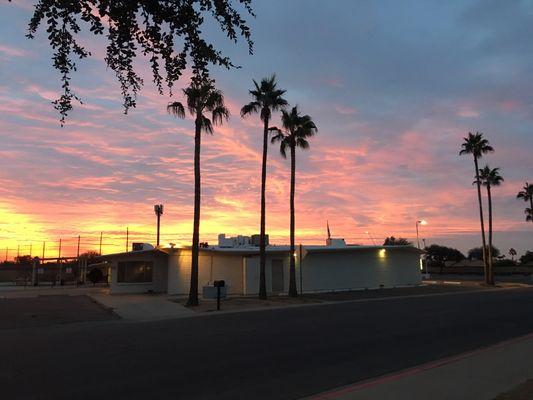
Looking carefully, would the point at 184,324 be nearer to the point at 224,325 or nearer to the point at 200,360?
the point at 224,325

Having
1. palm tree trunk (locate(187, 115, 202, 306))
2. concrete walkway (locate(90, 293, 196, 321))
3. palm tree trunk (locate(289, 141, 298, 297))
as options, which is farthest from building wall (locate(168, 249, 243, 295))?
palm tree trunk (locate(187, 115, 202, 306))

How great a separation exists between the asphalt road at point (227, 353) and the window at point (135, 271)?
1966cm

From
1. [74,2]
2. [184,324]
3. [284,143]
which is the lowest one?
[184,324]

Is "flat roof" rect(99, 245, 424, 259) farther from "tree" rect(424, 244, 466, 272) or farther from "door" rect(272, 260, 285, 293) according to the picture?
"tree" rect(424, 244, 466, 272)

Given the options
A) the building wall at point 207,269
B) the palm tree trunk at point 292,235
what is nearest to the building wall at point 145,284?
the building wall at point 207,269

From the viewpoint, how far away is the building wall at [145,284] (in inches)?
1428

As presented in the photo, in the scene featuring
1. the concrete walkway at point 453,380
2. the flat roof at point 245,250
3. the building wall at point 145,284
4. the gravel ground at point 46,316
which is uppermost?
the flat roof at point 245,250

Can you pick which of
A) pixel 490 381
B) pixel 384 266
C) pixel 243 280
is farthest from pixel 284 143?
pixel 490 381

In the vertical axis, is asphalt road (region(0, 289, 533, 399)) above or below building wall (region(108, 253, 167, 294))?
below

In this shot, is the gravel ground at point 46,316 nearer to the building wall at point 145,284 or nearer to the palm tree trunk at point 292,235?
the palm tree trunk at point 292,235

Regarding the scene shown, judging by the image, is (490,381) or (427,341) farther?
(427,341)

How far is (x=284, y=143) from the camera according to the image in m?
32.2

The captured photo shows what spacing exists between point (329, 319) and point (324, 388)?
1017 centimetres

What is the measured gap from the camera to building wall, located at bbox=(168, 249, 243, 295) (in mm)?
34750
